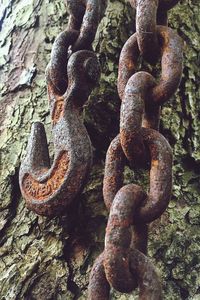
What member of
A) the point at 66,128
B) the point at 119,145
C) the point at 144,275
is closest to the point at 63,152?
the point at 66,128

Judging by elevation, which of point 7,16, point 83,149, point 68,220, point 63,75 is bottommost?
point 68,220

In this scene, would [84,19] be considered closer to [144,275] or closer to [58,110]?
[58,110]

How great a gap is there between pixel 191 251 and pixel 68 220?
0.23 meters

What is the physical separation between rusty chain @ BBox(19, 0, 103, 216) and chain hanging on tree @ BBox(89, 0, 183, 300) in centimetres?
14

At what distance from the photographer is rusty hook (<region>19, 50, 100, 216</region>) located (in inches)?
33.7

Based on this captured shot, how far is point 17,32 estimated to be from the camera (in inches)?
46.9

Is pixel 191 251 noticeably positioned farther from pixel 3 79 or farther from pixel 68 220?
pixel 3 79

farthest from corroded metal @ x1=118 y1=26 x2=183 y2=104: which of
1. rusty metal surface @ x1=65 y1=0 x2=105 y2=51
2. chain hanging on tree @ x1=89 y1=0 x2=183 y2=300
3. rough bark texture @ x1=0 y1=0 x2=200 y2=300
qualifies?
rough bark texture @ x1=0 y1=0 x2=200 y2=300

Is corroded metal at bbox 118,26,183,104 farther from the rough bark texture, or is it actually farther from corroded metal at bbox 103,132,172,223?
the rough bark texture

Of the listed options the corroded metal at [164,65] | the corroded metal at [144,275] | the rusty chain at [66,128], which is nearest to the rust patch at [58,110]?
the rusty chain at [66,128]

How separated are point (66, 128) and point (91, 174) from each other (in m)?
0.11

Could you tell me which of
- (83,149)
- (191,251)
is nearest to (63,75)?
(83,149)

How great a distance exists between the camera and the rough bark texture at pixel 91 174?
898 millimetres

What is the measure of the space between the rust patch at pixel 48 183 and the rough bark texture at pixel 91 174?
6cm
